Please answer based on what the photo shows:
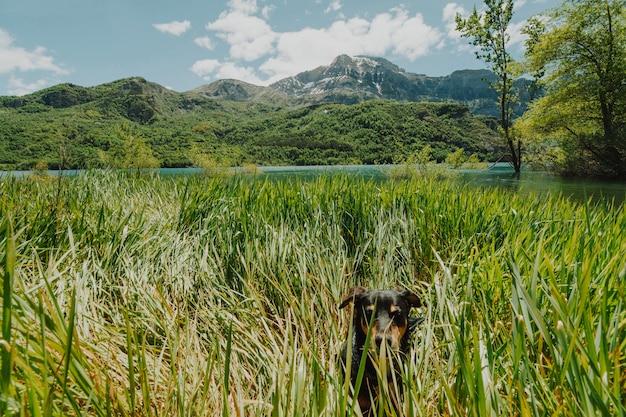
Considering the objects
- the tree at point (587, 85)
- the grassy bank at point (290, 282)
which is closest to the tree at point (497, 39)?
the tree at point (587, 85)

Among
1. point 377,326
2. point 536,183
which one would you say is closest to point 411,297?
point 377,326

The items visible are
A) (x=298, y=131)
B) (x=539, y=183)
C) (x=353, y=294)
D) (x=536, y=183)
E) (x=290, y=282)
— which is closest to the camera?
(x=353, y=294)

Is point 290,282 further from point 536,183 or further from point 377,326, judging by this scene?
point 536,183

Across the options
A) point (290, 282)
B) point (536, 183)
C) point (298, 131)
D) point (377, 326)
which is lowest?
point (290, 282)

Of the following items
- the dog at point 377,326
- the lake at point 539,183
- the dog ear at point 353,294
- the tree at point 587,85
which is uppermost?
the tree at point 587,85

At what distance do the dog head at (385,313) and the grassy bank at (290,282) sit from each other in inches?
7.1

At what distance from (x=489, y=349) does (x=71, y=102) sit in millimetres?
223383

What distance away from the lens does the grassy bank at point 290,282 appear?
1.61 m

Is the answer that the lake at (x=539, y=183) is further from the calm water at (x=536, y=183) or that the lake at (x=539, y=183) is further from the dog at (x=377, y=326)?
the dog at (x=377, y=326)

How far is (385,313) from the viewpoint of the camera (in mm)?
2189

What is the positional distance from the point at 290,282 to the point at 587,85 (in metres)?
28.5

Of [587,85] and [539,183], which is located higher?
[587,85]

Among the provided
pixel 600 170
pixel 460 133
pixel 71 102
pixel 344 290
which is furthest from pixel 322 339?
pixel 71 102

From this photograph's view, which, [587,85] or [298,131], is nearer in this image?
[587,85]
